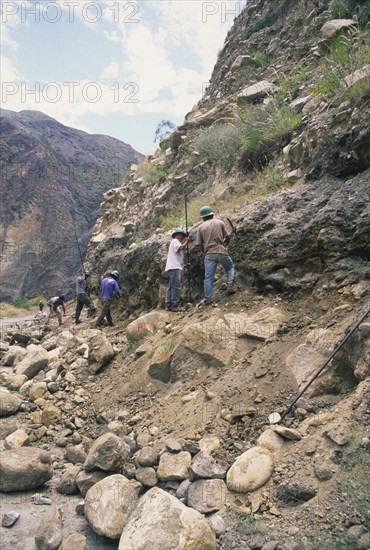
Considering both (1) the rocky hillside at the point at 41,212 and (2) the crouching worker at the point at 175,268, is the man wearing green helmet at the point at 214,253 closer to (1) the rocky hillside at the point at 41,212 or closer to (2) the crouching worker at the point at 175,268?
(2) the crouching worker at the point at 175,268

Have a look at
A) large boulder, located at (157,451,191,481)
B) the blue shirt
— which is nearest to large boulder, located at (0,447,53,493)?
large boulder, located at (157,451,191,481)

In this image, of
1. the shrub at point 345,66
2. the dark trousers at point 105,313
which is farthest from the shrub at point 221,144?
the dark trousers at point 105,313

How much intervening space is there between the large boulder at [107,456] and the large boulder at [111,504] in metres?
0.19

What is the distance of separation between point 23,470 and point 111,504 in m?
0.90

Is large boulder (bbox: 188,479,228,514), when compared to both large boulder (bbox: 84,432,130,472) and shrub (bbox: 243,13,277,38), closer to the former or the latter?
large boulder (bbox: 84,432,130,472)

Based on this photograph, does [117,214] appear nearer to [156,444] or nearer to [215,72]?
[215,72]

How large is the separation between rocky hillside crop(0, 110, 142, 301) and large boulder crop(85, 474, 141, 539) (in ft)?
152

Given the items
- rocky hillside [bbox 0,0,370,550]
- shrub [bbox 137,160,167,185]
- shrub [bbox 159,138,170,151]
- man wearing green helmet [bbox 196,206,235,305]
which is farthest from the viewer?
shrub [bbox 159,138,170,151]

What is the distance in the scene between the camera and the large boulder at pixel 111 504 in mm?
2559

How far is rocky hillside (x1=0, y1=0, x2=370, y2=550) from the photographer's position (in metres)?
2.44

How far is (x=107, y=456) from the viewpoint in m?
3.10

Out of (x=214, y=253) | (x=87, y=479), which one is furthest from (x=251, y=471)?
(x=214, y=253)

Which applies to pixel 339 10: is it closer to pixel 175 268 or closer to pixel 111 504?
pixel 175 268

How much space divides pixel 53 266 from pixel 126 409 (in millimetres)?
48355
